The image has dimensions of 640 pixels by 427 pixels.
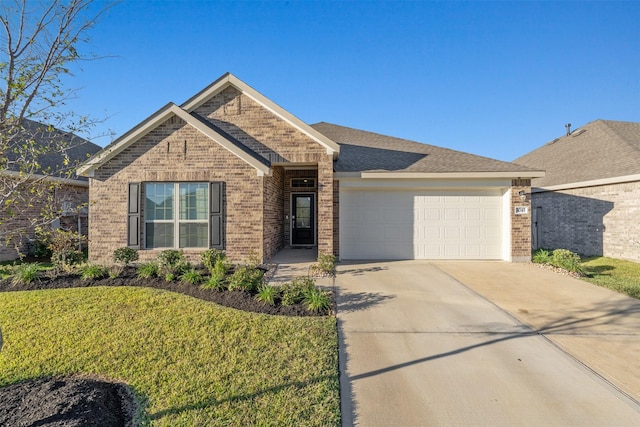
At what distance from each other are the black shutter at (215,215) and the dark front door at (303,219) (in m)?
4.07

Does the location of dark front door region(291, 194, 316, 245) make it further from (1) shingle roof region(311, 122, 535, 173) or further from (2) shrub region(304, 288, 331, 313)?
(2) shrub region(304, 288, 331, 313)

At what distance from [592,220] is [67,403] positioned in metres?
14.9

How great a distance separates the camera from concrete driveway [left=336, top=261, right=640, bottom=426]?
2756 millimetres

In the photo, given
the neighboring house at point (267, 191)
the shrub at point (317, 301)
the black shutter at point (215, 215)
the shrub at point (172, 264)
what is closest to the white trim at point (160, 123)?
the neighboring house at point (267, 191)

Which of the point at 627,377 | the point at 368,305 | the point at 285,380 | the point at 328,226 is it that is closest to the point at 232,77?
the point at 328,226

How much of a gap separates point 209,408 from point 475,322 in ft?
12.8

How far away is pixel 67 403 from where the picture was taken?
2.88 meters

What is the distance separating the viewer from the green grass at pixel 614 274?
6.66 meters

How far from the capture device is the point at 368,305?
5.48 m

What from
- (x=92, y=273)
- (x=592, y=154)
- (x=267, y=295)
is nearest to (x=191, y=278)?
(x=267, y=295)

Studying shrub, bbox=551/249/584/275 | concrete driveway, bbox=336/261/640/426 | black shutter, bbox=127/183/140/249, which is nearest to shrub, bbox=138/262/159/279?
black shutter, bbox=127/183/140/249

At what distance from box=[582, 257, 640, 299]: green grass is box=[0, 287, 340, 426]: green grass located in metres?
6.61

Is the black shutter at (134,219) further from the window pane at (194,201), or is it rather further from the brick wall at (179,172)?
the window pane at (194,201)

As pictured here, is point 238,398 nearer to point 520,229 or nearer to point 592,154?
point 520,229
